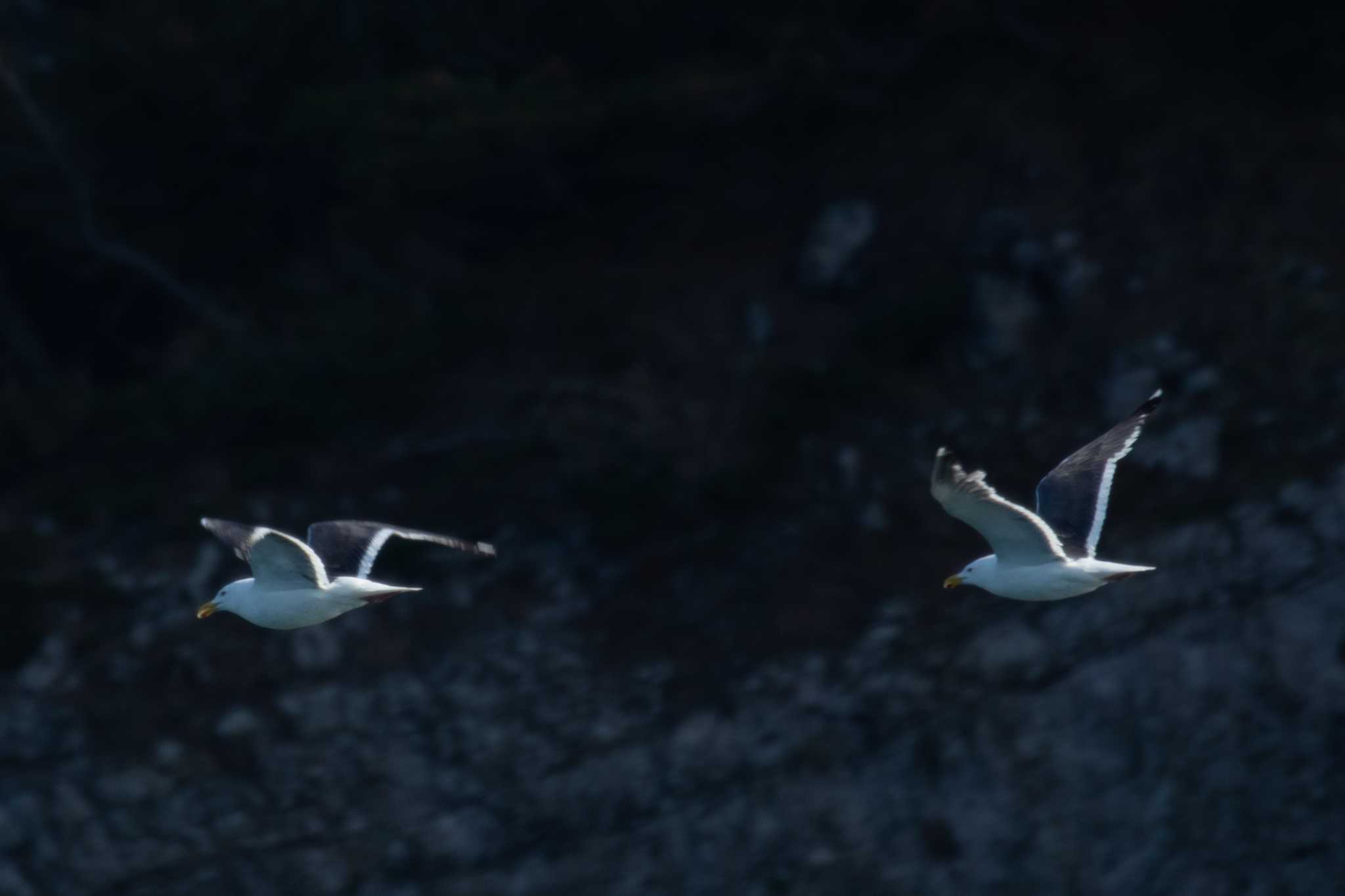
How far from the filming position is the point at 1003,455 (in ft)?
42.0

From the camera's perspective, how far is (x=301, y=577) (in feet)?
28.7

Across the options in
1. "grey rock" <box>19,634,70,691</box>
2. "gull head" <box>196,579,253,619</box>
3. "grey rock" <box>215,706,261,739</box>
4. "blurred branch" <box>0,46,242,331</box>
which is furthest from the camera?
"blurred branch" <box>0,46,242,331</box>

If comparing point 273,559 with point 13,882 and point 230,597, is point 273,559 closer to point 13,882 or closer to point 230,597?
point 230,597

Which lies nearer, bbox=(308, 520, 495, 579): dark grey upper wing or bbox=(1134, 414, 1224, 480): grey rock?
bbox=(308, 520, 495, 579): dark grey upper wing

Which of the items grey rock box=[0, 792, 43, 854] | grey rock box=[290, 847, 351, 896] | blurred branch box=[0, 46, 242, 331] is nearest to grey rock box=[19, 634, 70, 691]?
grey rock box=[0, 792, 43, 854]

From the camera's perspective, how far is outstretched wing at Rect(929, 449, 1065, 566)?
7.88 metres

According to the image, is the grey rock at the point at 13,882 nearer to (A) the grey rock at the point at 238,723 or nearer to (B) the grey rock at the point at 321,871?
(A) the grey rock at the point at 238,723

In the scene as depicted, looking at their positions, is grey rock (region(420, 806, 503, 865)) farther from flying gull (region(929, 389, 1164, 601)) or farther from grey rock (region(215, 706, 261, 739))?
flying gull (region(929, 389, 1164, 601))

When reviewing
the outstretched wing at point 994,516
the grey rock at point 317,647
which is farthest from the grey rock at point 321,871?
the outstretched wing at point 994,516

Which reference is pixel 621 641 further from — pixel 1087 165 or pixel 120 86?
pixel 120 86

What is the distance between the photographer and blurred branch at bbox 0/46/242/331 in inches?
565

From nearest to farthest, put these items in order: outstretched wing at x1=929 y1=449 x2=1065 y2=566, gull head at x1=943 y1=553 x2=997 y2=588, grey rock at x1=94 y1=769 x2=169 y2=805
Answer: outstretched wing at x1=929 y1=449 x2=1065 y2=566 < gull head at x1=943 y1=553 x2=997 y2=588 < grey rock at x1=94 y1=769 x2=169 y2=805

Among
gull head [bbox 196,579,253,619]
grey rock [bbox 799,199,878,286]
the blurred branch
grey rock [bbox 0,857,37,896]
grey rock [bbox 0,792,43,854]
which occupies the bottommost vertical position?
gull head [bbox 196,579,253,619]

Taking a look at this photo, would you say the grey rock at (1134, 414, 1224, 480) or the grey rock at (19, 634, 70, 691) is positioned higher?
Answer: the grey rock at (19, 634, 70, 691)
